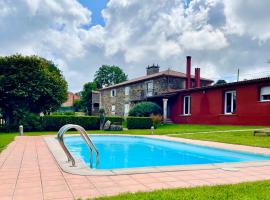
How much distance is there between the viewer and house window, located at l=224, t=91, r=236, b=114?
22752 millimetres

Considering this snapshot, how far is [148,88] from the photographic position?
35.9 m

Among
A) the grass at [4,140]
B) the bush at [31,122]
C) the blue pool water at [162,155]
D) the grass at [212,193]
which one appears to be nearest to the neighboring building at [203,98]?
the blue pool water at [162,155]

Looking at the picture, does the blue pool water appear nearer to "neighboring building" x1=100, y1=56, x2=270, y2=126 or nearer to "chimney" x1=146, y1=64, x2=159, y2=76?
"neighboring building" x1=100, y1=56, x2=270, y2=126

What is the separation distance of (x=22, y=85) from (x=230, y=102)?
16609 millimetres

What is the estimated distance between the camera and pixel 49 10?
18.3 meters

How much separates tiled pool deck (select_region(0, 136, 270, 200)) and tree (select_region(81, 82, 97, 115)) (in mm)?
48109

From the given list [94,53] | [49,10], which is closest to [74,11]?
[49,10]

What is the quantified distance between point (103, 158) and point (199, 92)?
17055 millimetres

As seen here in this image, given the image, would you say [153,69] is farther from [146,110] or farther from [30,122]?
[30,122]

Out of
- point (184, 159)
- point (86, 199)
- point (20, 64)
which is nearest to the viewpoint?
point (86, 199)

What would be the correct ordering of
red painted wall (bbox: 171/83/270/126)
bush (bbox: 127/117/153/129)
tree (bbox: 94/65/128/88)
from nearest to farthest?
1. red painted wall (bbox: 171/83/270/126)
2. bush (bbox: 127/117/153/129)
3. tree (bbox: 94/65/128/88)

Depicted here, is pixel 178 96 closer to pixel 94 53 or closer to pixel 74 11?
pixel 94 53

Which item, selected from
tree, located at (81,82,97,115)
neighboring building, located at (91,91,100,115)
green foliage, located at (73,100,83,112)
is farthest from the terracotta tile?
green foliage, located at (73,100,83,112)

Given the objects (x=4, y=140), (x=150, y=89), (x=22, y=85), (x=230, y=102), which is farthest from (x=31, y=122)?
(x=150, y=89)
